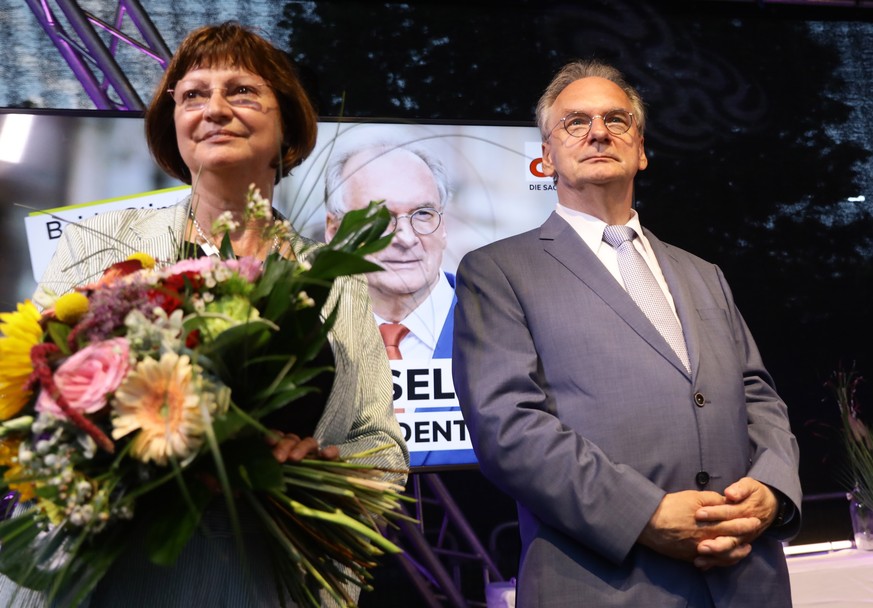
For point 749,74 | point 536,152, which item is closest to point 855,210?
point 749,74

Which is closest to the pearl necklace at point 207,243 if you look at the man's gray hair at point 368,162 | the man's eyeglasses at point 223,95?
the man's eyeglasses at point 223,95

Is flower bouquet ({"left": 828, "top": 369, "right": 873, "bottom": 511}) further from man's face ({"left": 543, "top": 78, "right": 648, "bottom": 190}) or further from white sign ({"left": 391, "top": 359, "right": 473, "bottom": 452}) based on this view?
man's face ({"left": 543, "top": 78, "right": 648, "bottom": 190})

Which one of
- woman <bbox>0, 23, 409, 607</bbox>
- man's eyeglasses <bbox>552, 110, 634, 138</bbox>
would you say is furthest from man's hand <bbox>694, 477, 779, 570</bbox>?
man's eyeglasses <bbox>552, 110, 634, 138</bbox>

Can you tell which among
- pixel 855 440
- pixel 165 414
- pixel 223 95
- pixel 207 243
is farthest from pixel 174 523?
pixel 855 440

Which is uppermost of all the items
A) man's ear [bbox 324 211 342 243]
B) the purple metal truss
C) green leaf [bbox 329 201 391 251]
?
the purple metal truss

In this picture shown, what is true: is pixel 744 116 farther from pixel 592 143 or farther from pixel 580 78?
pixel 592 143

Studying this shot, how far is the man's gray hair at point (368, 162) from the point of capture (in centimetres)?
314

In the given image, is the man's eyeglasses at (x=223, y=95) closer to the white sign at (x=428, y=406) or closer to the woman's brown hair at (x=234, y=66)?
the woman's brown hair at (x=234, y=66)

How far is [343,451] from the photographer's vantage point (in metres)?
1.58

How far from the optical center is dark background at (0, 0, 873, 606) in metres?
3.82

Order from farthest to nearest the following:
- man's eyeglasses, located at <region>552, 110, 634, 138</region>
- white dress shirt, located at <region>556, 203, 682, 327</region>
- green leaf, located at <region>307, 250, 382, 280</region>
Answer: man's eyeglasses, located at <region>552, 110, 634, 138</region> < white dress shirt, located at <region>556, 203, 682, 327</region> < green leaf, located at <region>307, 250, 382, 280</region>

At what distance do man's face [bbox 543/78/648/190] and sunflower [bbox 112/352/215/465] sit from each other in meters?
1.30

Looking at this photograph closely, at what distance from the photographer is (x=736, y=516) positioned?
174 centimetres

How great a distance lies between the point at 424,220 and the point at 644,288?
1.31m
